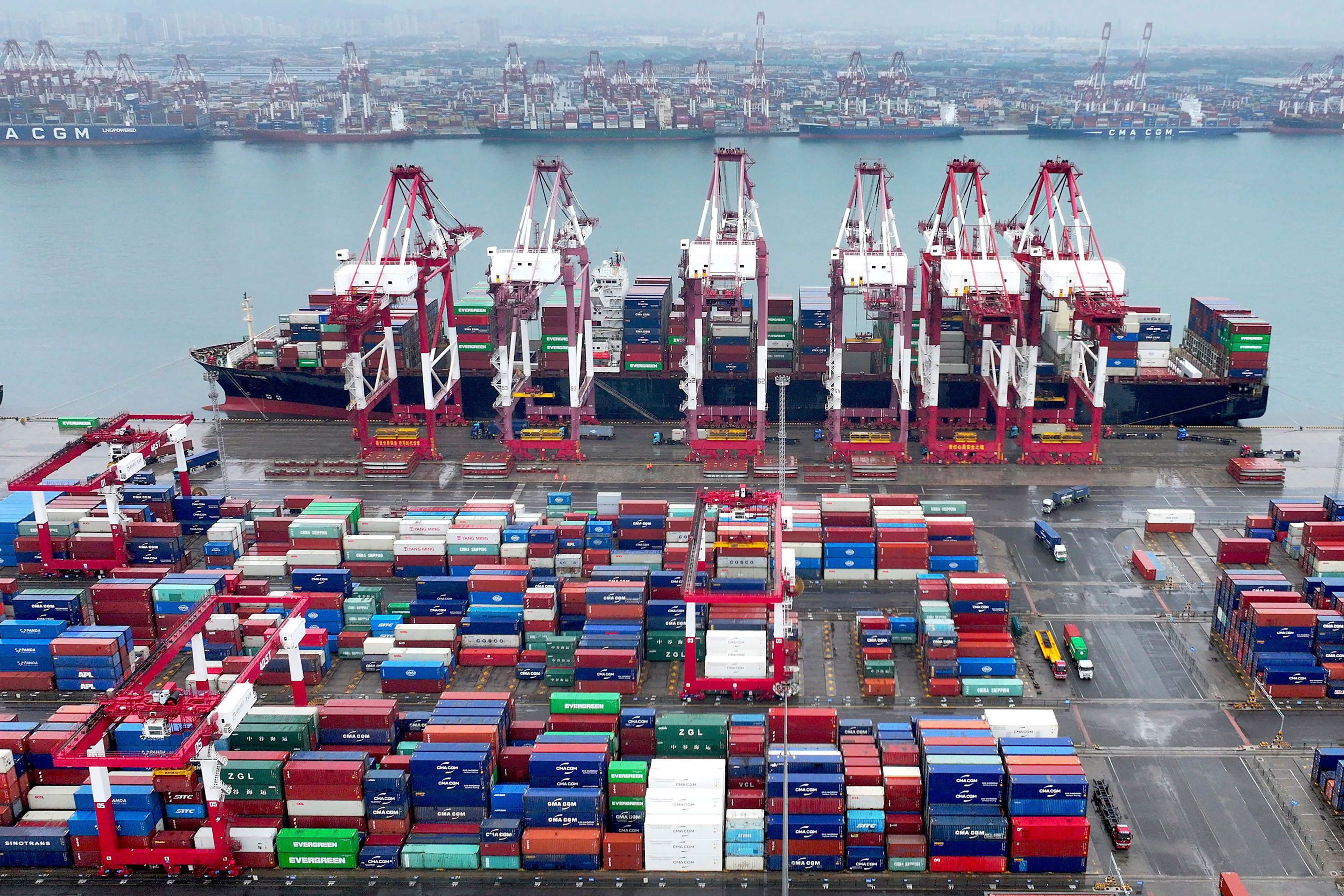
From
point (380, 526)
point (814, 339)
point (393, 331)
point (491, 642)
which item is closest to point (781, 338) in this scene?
point (814, 339)

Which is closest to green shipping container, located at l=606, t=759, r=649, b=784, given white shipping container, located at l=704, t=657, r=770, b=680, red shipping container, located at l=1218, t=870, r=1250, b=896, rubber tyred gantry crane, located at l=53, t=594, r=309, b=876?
white shipping container, located at l=704, t=657, r=770, b=680

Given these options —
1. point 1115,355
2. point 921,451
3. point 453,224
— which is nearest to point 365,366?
point 921,451

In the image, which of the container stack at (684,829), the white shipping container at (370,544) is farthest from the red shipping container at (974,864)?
the white shipping container at (370,544)

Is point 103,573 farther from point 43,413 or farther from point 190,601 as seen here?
point 43,413

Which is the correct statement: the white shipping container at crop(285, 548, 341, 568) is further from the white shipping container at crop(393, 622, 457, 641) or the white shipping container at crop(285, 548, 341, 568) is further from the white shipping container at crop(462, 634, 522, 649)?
the white shipping container at crop(462, 634, 522, 649)

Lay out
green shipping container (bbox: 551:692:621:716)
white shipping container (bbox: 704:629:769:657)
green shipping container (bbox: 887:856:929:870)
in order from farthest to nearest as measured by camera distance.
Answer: white shipping container (bbox: 704:629:769:657)
green shipping container (bbox: 551:692:621:716)
green shipping container (bbox: 887:856:929:870)

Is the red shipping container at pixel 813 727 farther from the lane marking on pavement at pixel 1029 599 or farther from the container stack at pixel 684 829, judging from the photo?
the lane marking on pavement at pixel 1029 599
